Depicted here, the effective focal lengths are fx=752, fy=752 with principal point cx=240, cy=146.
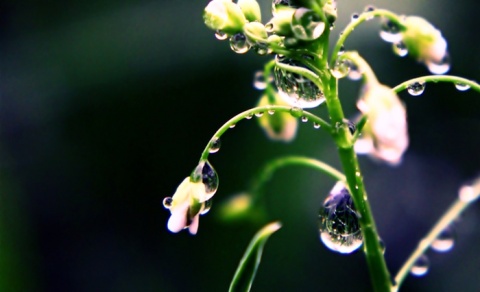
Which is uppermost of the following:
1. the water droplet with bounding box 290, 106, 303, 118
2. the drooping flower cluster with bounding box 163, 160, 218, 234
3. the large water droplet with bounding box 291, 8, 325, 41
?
the large water droplet with bounding box 291, 8, 325, 41

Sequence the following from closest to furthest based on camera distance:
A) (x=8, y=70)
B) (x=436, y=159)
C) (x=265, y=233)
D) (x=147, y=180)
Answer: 1. (x=265, y=233)
2. (x=436, y=159)
3. (x=147, y=180)
4. (x=8, y=70)

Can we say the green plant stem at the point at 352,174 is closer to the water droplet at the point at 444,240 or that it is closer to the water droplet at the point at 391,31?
the water droplet at the point at 391,31

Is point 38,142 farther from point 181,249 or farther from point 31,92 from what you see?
point 181,249

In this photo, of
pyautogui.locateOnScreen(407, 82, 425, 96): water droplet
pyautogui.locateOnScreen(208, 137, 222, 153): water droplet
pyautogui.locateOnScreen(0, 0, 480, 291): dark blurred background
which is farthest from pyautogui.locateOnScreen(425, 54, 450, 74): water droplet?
pyautogui.locateOnScreen(0, 0, 480, 291): dark blurred background

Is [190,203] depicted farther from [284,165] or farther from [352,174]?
[284,165]

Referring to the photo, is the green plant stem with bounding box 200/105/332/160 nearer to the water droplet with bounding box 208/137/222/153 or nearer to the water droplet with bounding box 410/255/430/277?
the water droplet with bounding box 208/137/222/153

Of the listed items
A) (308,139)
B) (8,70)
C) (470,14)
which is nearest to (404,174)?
(308,139)
